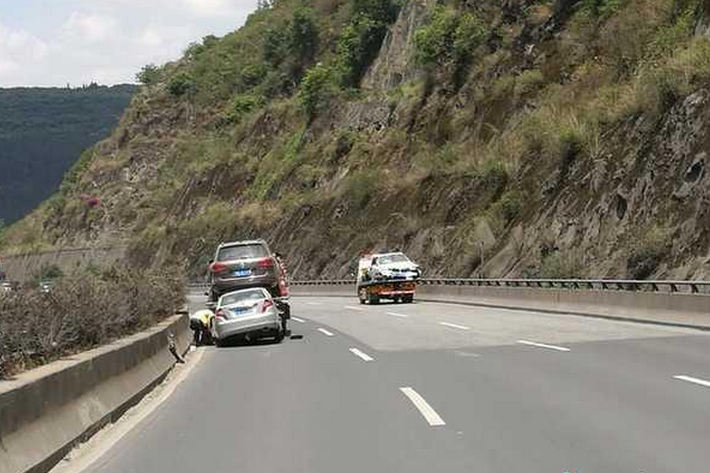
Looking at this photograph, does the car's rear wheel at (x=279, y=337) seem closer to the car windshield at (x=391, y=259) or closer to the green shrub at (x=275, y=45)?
the car windshield at (x=391, y=259)

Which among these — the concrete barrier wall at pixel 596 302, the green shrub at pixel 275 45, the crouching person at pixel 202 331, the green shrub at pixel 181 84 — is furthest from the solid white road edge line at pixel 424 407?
the green shrub at pixel 181 84

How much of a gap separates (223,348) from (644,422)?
1412 cm

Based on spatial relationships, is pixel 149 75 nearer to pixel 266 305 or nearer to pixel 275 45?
pixel 275 45

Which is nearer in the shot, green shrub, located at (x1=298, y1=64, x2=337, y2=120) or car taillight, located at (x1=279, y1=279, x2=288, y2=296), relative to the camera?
car taillight, located at (x1=279, y1=279, x2=288, y2=296)

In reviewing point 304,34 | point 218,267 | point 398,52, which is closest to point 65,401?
point 218,267

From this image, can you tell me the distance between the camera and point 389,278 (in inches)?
1619

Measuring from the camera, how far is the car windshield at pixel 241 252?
26.3m

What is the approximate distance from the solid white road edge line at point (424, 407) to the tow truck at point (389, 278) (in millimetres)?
27524

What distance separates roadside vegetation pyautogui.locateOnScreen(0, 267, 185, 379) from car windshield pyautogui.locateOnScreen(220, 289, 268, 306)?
3.61 m

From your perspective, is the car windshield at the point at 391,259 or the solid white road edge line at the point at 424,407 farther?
the car windshield at the point at 391,259

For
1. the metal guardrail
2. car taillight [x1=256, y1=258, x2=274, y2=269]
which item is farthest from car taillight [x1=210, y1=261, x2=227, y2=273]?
the metal guardrail

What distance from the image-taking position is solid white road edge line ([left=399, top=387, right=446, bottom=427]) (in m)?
→ 10.7

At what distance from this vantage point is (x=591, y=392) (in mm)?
12523

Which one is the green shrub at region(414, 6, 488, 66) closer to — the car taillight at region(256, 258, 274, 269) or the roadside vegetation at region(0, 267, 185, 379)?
the car taillight at region(256, 258, 274, 269)
